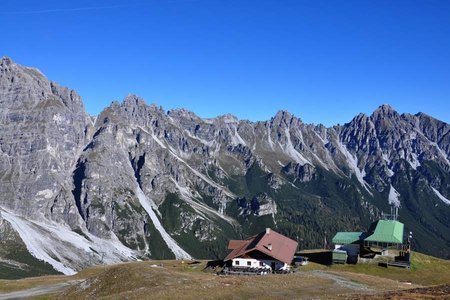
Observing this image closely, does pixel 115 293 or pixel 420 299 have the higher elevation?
pixel 420 299

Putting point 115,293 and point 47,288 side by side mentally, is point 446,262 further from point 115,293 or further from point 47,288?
point 47,288

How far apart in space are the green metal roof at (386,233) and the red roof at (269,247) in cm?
2106

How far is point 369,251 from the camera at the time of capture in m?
120

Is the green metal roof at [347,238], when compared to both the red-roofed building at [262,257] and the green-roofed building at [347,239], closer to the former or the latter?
the green-roofed building at [347,239]

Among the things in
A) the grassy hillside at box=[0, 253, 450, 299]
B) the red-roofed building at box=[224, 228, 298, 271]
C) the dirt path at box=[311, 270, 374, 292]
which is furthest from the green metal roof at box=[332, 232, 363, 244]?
the dirt path at box=[311, 270, 374, 292]

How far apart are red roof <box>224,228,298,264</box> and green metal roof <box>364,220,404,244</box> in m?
21.1

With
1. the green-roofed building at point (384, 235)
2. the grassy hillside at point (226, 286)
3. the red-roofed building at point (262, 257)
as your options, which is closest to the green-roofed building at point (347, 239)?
the green-roofed building at point (384, 235)

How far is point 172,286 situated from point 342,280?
104ft

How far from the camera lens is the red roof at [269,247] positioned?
103 meters

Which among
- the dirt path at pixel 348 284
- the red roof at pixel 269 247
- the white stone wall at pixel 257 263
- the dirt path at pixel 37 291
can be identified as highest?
the red roof at pixel 269 247

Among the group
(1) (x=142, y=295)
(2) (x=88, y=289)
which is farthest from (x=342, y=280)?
(2) (x=88, y=289)

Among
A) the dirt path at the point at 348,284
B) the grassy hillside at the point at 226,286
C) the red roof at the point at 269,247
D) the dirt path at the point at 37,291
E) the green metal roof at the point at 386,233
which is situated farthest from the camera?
the green metal roof at the point at 386,233

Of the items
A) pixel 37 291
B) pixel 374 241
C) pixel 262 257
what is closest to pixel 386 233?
pixel 374 241

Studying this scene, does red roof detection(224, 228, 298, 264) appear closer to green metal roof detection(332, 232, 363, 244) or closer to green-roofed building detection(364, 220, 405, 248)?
green metal roof detection(332, 232, 363, 244)
